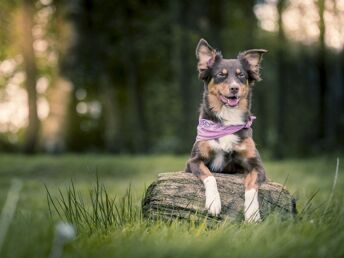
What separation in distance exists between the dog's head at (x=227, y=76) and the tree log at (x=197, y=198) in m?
0.84

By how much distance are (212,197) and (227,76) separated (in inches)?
53.8

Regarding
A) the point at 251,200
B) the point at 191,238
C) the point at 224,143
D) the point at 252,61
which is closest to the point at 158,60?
the point at 252,61

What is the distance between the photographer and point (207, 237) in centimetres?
509

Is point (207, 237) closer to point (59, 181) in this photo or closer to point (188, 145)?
point (59, 181)

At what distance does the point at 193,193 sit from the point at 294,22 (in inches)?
795

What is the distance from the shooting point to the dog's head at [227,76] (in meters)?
6.45

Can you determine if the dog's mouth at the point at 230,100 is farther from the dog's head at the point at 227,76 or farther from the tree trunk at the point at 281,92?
the tree trunk at the point at 281,92

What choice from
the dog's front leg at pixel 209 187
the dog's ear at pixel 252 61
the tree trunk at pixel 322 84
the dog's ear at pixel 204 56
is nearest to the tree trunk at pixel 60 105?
the tree trunk at pixel 322 84

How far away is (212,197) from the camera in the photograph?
6020 mm

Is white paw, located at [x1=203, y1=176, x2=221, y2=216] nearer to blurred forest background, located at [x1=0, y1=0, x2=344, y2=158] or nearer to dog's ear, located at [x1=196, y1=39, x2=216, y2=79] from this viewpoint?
dog's ear, located at [x1=196, y1=39, x2=216, y2=79]

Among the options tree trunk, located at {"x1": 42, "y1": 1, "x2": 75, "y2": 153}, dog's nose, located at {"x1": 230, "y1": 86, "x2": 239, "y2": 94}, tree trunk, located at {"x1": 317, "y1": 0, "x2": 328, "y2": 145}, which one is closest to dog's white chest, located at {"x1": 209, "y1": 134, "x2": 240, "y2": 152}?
dog's nose, located at {"x1": 230, "y1": 86, "x2": 239, "y2": 94}

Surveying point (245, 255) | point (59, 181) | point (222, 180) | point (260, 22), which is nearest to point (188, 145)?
point (260, 22)

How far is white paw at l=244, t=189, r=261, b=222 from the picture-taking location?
5945 mm

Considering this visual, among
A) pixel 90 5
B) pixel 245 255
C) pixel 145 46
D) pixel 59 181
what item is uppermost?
pixel 90 5
